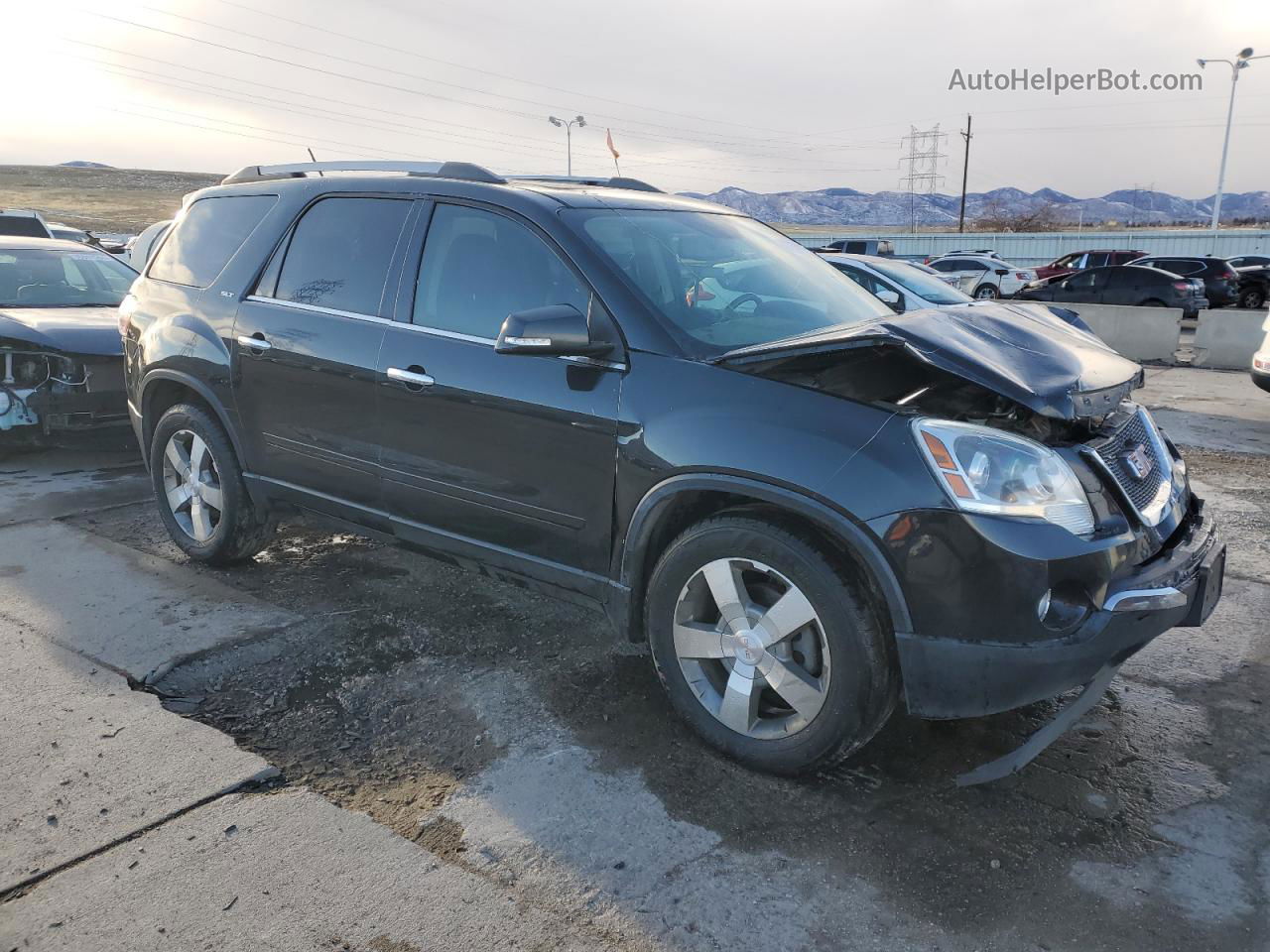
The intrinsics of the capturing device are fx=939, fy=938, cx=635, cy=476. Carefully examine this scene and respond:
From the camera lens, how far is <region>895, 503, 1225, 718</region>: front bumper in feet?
8.46

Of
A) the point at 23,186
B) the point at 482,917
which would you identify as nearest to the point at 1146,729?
the point at 482,917

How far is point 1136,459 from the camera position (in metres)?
3.04

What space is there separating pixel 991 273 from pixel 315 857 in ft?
92.6

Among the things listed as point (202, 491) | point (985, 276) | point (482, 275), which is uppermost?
point (482, 275)

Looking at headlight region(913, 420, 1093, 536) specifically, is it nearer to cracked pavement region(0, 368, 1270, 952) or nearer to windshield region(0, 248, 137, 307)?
cracked pavement region(0, 368, 1270, 952)

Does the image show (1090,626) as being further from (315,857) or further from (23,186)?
(23,186)

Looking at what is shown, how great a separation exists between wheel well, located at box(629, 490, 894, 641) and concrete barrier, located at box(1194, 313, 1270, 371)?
13191 millimetres

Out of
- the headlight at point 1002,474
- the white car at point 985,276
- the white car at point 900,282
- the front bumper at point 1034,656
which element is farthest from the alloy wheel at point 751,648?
the white car at point 985,276

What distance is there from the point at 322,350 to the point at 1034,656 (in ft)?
9.79

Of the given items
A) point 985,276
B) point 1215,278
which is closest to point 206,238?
point 1215,278

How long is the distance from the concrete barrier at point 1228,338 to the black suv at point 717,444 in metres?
12.0

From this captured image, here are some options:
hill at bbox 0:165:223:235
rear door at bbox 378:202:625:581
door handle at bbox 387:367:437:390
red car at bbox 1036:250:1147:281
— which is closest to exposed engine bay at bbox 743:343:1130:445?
rear door at bbox 378:202:625:581

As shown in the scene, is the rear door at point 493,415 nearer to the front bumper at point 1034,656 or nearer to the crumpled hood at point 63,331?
the front bumper at point 1034,656

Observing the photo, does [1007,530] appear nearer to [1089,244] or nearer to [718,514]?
[718,514]
